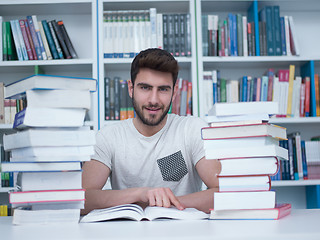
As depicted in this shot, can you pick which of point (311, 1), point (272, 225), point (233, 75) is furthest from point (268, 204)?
point (311, 1)

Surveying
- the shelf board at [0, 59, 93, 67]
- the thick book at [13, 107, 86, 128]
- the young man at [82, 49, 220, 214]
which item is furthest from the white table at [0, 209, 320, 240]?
the shelf board at [0, 59, 93, 67]

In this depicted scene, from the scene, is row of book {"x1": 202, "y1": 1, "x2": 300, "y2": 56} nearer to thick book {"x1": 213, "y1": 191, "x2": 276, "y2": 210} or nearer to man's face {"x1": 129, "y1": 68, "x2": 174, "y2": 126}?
man's face {"x1": 129, "y1": 68, "x2": 174, "y2": 126}

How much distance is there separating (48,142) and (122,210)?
0.82 ft

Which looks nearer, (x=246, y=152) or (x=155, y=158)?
(x=246, y=152)

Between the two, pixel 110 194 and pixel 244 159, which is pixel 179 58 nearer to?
pixel 110 194

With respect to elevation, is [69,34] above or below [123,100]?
above

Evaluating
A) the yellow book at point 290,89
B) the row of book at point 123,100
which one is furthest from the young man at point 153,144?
the yellow book at point 290,89

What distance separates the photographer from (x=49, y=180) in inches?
37.1

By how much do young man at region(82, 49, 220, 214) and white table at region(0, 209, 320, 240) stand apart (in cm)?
61

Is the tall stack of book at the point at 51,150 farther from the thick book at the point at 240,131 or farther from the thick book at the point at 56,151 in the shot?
the thick book at the point at 240,131

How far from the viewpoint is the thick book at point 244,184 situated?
0.94m

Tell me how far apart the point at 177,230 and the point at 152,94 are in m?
0.86

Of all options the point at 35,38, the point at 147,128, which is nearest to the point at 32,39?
the point at 35,38

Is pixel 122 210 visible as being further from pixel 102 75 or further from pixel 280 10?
pixel 280 10
